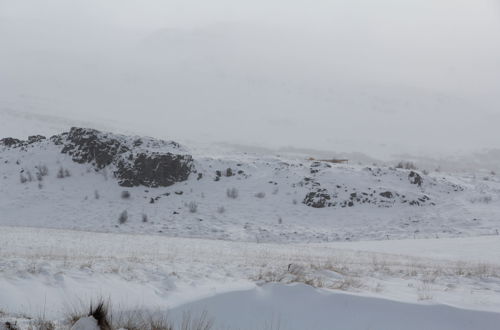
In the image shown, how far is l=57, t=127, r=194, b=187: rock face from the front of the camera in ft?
116

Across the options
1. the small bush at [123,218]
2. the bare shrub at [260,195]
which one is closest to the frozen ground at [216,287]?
the small bush at [123,218]

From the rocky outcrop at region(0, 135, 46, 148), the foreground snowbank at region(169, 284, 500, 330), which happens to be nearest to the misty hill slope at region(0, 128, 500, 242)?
the rocky outcrop at region(0, 135, 46, 148)

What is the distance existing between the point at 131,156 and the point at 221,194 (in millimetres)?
8947

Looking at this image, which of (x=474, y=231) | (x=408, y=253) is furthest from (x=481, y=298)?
(x=474, y=231)

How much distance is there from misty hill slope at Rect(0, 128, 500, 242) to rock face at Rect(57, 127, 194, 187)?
88mm

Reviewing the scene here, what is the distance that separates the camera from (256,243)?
22594mm

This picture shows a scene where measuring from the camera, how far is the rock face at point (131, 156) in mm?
35375

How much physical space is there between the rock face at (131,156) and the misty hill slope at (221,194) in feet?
0.29

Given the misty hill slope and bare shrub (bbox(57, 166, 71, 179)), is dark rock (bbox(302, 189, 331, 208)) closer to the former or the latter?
the misty hill slope

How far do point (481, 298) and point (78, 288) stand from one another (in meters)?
6.64

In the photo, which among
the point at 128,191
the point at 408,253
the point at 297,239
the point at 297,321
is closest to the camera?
the point at 297,321

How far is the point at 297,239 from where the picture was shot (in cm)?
2603

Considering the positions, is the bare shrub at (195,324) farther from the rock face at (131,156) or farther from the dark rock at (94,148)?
the dark rock at (94,148)

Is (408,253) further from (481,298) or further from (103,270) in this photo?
(103,270)
